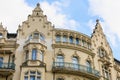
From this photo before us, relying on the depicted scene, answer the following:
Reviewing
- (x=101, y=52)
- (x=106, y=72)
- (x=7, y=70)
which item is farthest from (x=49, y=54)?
(x=106, y=72)

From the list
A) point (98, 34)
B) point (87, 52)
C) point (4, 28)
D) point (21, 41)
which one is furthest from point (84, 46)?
point (4, 28)

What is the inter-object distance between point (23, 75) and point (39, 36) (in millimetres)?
7430

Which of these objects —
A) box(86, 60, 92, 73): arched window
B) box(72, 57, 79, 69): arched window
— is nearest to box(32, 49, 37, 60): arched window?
box(72, 57, 79, 69): arched window

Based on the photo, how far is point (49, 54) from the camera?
4744 cm

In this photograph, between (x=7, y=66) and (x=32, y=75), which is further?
(x=7, y=66)

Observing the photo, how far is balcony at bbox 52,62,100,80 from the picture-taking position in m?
45.6

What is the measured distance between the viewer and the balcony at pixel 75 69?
149ft

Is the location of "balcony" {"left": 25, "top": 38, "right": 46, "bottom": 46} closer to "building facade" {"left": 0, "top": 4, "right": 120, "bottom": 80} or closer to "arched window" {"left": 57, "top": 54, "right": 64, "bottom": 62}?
"building facade" {"left": 0, "top": 4, "right": 120, "bottom": 80}

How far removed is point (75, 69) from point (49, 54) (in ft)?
15.3

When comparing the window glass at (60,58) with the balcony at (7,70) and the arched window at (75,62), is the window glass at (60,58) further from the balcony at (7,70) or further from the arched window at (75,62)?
the balcony at (7,70)

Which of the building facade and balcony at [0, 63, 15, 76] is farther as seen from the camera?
the building facade

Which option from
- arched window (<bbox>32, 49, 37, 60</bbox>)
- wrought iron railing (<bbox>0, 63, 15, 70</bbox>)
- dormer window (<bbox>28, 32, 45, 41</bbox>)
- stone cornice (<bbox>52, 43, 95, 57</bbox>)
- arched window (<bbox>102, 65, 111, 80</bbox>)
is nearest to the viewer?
wrought iron railing (<bbox>0, 63, 15, 70</bbox>)

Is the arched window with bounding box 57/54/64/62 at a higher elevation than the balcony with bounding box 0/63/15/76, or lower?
higher

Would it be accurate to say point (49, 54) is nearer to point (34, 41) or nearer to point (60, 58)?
point (60, 58)
